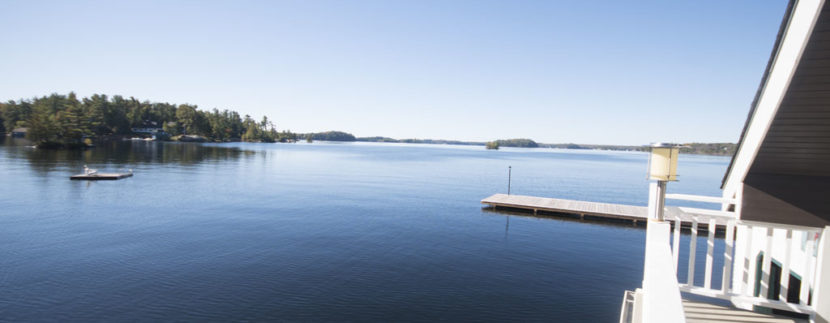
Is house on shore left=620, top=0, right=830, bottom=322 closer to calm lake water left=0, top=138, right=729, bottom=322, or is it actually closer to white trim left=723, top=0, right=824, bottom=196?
white trim left=723, top=0, right=824, bottom=196

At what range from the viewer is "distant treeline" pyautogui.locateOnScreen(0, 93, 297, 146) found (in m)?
72.2

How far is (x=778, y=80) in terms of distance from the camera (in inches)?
135

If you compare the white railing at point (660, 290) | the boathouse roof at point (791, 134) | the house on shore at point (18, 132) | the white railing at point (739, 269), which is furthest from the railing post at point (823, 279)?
the house on shore at point (18, 132)

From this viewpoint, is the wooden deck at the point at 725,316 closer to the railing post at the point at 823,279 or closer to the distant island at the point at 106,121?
the railing post at the point at 823,279

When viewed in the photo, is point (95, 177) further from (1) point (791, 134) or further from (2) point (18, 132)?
(2) point (18, 132)

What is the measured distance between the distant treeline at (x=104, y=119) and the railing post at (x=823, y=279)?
310ft

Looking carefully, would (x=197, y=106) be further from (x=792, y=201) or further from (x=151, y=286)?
(x=792, y=201)

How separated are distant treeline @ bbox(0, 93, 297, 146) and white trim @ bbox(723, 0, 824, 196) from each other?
308ft

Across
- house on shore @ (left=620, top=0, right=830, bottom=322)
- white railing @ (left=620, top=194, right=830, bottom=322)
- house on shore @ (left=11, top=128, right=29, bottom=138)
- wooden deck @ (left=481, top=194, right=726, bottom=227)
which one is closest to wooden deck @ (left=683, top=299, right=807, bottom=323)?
house on shore @ (left=620, top=0, right=830, bottom=322)

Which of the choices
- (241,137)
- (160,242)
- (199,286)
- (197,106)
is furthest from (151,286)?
(241,137)

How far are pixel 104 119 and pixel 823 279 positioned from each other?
143227 mm

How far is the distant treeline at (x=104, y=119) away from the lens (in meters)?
72.2

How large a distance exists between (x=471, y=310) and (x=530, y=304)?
6.13 ft

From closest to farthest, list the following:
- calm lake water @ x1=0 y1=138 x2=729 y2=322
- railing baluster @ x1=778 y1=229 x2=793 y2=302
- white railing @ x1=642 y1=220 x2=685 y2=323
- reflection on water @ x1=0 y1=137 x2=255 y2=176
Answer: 1. white railing @ x1=642 y1=220 x2=685 y2=323
2. railing baluster @ x1=778 y1=229 x2=793 y2=302
3. calm lake water @ x1=0 y1=138 x2=729 y2=322
4. reflection on water @ x1=0 y1=137 x2=255 y2=176
